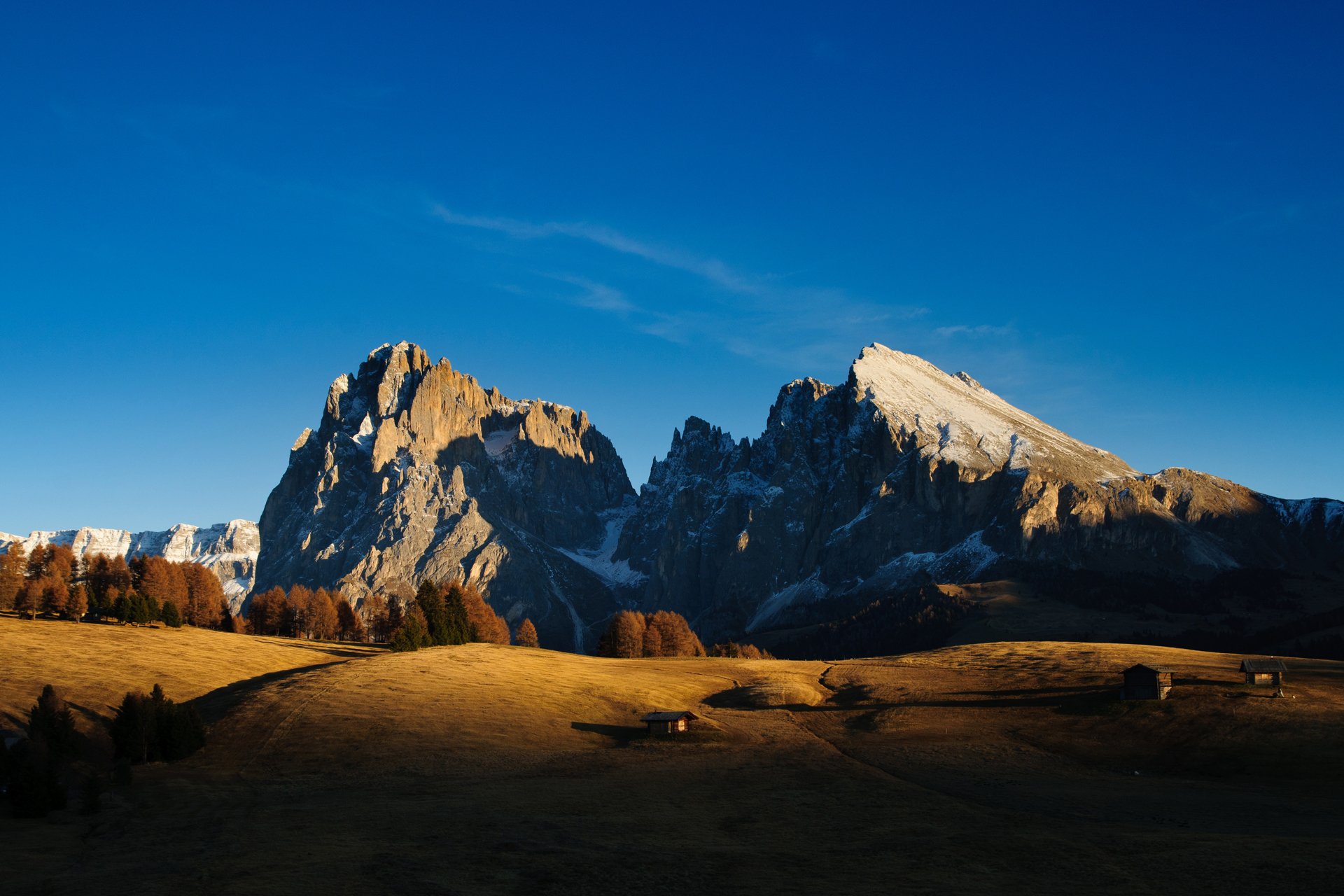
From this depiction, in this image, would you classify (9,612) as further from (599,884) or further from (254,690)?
(599,884)

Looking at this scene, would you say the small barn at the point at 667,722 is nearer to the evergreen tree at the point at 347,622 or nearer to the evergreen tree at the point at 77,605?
the evergreen tree at the point at 77,605

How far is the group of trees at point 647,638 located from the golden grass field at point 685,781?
48.6m

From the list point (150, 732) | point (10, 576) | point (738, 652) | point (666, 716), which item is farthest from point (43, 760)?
point (738, 652)

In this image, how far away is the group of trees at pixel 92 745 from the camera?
170 ft

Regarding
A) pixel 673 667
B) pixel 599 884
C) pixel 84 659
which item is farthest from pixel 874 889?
pixel 673 667

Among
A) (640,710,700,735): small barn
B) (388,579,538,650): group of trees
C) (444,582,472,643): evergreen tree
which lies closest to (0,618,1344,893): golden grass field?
(640,710,700,735): small barn

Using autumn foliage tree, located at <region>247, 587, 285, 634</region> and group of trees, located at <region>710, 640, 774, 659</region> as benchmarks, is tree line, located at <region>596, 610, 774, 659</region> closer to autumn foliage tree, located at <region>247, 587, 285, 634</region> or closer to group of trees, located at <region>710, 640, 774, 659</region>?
group of trees, located at <region>710, 640, 774, 659</region>

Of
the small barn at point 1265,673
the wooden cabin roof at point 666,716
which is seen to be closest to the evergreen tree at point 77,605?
the wooden cabin roof at point 666,716

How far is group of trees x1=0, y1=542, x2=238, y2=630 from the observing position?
415ft

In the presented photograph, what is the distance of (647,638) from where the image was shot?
174125 millimetres

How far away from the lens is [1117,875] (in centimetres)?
4159

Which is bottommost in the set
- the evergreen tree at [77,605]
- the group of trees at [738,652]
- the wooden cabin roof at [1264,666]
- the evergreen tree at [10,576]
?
the group of trees at [738,652]

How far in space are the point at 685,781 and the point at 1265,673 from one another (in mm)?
57522

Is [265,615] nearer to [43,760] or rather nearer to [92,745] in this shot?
[92,745]
